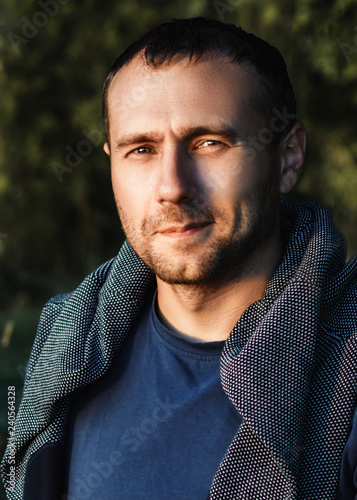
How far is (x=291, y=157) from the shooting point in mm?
2055

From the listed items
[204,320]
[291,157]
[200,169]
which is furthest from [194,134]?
[204,320]

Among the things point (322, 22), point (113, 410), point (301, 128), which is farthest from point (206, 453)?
point (322, 22)

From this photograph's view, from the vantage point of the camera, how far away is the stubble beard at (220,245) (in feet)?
5.95

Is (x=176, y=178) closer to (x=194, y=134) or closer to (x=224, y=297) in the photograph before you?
(x=194, y=134)

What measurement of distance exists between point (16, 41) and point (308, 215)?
4.51m

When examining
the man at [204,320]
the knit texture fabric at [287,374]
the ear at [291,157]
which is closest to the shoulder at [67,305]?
the man at [204,320]

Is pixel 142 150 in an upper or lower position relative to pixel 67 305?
upper

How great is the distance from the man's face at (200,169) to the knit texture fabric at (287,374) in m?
0.14

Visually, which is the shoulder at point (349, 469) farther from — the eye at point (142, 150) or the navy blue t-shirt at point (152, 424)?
the eye at point (142, 150)

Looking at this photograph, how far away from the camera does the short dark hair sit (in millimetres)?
1864

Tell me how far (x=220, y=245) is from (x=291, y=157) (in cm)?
42

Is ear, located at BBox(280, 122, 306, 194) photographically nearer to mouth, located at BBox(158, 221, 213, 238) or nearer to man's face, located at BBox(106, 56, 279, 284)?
man's face, located at BBox(106, 56, 279, 284)

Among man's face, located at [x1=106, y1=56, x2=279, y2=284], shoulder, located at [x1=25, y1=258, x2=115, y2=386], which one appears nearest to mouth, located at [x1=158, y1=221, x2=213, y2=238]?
man's face, located at [x1=106, y1=56, x2=279, y2=284]

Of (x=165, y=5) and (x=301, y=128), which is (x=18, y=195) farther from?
(x=301, y=128)
